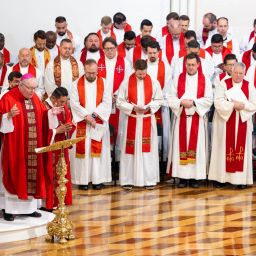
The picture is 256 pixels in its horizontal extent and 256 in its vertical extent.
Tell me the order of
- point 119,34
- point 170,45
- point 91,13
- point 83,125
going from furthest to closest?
point 91,13 → point 119,34 → point 170,45 → point 83,125

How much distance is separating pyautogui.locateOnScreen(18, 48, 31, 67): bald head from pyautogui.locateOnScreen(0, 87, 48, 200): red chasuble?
9.25 ft

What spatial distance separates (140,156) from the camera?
12969mm

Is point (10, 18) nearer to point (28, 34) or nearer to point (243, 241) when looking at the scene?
point (28, 34)

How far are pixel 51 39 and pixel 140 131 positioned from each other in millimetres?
2036

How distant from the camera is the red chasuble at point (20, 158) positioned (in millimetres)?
10469

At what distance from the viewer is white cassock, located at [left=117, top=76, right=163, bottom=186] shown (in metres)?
12.9

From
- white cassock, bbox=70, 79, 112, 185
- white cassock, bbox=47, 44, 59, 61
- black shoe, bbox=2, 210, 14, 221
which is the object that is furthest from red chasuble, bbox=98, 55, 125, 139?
black shoe, bbox=2, 210, 14, 221

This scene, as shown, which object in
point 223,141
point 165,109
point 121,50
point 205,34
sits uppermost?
point 205,34

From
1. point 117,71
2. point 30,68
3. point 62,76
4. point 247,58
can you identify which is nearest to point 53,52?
point 30,68

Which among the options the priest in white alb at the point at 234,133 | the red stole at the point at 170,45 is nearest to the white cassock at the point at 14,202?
the priest in white alb at the point at 234,133

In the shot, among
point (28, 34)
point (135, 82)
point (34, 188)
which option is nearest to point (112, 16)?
point (28, 34)

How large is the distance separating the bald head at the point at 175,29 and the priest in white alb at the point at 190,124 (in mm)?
1280

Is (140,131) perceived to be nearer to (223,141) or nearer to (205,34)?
(223,141)

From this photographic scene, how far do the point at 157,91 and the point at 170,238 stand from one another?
116 inches
